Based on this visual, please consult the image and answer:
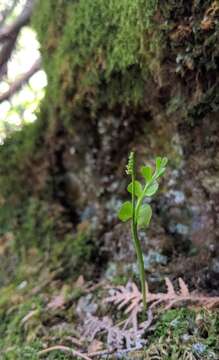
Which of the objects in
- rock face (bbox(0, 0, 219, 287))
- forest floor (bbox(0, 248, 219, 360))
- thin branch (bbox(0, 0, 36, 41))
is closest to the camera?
forest floor (bbox(0, 248, 219, 360))

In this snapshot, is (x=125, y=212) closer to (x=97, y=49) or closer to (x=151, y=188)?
(x=151, y=188)

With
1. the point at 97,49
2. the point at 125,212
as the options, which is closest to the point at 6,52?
the point at 97,49

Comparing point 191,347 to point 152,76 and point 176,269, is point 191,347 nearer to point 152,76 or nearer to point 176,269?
point 176,269

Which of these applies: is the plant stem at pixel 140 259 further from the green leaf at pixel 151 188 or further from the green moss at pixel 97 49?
the green moss at pixel 97 49

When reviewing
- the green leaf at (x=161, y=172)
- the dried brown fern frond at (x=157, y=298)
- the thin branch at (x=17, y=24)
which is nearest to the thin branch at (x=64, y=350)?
the dried brown fern frond at (x=157, y=298)

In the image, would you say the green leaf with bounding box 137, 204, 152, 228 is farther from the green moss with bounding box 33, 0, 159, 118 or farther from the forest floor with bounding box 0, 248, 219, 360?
the green moss with bounding box 33, 0, 159, 118

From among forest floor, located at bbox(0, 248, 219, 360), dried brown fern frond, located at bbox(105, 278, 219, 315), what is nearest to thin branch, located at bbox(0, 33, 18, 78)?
forest floor, located at bbox(0, 248, 219, 360)

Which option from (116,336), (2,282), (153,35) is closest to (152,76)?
(153,35)
